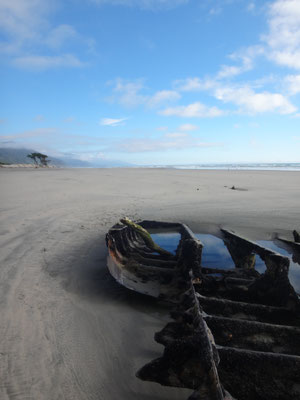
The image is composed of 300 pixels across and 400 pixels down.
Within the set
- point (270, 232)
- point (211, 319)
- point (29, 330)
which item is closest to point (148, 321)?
point (211, 319)

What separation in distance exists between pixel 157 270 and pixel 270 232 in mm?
4676

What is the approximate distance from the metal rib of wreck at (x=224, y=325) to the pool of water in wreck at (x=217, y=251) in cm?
29

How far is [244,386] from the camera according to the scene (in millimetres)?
1694

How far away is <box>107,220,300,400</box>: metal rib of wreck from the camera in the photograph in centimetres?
169

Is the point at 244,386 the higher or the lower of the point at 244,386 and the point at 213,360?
the lower

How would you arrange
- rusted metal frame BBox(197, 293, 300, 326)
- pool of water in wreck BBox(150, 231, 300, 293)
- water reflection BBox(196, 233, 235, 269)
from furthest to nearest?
water reflection BBox(196, 233, 235, 269) < pool of water in wreck BBox(150, 231, 300, 293) < rusted metal frame BBox(197, 293, 300, 326)

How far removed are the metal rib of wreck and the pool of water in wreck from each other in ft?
0.97

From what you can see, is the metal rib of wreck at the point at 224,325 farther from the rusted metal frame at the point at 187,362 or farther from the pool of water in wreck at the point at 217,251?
the pool of water in wreck at the point at 217,251

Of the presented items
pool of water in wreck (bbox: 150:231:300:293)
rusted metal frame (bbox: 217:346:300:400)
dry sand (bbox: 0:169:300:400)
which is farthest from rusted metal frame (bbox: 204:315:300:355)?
pool of water in wreck (bbox: 150:231:300:293)

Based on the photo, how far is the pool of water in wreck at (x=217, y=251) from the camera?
456cm

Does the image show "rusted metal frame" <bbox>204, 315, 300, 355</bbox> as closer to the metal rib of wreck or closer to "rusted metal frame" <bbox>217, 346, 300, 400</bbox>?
the metal rib of wreck

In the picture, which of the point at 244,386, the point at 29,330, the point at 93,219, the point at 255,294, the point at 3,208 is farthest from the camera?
the point at 3,208

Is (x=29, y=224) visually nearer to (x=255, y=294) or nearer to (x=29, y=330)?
(x=29, y=330)

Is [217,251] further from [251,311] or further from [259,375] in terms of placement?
[259,375]
